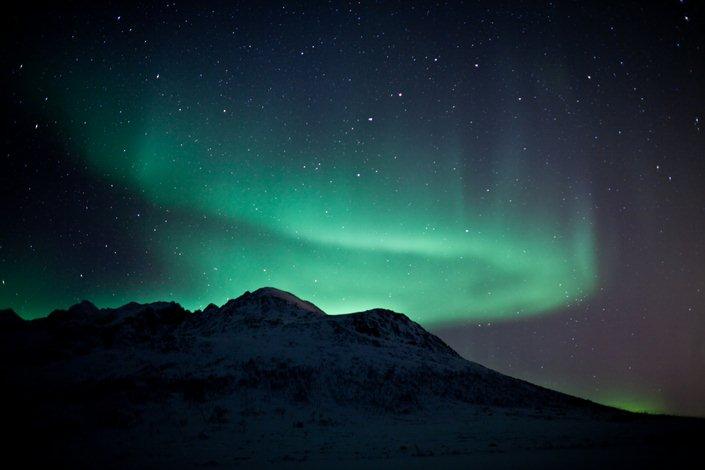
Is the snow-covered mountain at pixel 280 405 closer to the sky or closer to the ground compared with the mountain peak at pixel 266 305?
closer to the ground

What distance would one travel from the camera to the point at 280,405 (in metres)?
31.4

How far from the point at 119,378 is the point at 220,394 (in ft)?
32.2

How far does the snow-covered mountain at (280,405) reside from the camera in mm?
16688

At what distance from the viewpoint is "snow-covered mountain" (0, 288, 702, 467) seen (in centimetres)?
1669

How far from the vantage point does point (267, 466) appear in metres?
13.2

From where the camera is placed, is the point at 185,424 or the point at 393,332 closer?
the point at 185,424

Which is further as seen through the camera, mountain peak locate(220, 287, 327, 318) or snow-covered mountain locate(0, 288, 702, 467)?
mountain peak locate(220, 287, 327, 318)

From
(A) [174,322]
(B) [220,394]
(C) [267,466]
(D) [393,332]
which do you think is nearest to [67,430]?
(B) [220,394]

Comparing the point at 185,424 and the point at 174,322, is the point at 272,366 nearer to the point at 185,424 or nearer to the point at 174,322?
the point at 185,424

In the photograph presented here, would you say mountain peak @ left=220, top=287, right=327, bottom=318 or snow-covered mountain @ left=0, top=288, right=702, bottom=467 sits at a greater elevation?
mountain peak @ left=220, top=287, right=327, bottom=318

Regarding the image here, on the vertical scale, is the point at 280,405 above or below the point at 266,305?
below

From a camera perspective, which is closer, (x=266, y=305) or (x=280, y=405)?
(x=280, y=405)

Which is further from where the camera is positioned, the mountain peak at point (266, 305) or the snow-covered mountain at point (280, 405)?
the mountain peak at point (266, 305)

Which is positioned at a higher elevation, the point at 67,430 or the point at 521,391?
the point at 521,391
